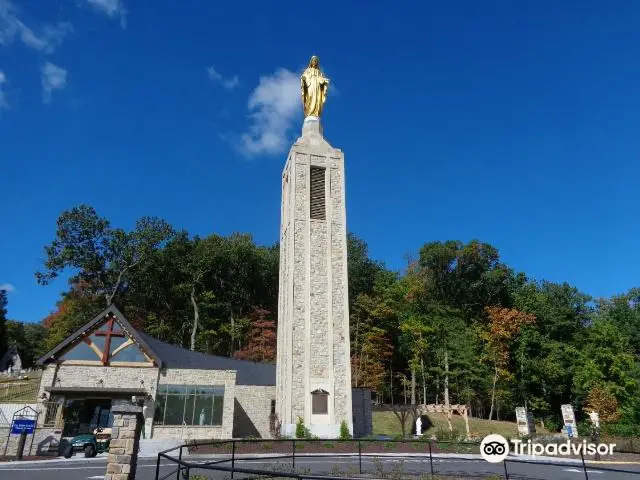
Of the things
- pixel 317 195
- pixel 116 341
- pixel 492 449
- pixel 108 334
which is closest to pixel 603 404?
pixel 317 195

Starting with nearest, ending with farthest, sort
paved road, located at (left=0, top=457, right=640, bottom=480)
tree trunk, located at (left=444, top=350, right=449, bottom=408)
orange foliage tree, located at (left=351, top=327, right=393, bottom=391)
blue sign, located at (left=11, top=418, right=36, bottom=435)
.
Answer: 1. paved road, located at (left=0, top=457, right=640, bottom=480)
2. blue sign, located at (left=11, top=418, right=36, bottom=435)
3. orange foliage tree, located at (left=351, top=327, right=393, bottom=391)
4. tree trunk, located at (left=444, top=350, right=449, bottom=408)

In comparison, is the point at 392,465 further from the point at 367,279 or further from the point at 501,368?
the point at 367,279

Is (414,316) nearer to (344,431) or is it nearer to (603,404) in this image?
(603,404)

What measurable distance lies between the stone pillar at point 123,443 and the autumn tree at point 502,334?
3759 cm

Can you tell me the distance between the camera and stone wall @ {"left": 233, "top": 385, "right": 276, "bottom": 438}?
2873cm

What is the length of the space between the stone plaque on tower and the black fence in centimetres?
426

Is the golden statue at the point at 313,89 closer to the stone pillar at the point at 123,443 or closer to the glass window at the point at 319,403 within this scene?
the glass window at the point at 319,403

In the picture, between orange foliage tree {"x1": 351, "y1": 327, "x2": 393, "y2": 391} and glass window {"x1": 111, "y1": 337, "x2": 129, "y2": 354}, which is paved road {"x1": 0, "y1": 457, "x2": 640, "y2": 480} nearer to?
glass window {"x1": 111, "y1": 337, "x2": 129, "y2": 354}

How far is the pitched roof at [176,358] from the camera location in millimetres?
25594

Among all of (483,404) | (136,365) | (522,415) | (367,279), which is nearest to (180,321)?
(367,279)

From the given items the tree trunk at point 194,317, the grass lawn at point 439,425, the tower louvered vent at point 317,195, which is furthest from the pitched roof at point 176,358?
the tree trunk at point 194,317

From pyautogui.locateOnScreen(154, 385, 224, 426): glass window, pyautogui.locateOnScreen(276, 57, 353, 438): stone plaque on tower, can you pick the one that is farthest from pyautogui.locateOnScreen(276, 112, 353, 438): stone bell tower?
pyautogui.locateOnScreen(154, 385, 224, 426): glass window

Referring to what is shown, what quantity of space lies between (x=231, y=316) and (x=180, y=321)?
17.9ft

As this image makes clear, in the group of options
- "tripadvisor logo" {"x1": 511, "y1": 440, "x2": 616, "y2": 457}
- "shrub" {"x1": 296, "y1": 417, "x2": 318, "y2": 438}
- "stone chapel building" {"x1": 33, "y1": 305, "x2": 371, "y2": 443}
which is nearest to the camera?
"tripadvisor logo" {"x1": 511, "y1": 440, "x2": 616, "y2": 457}
